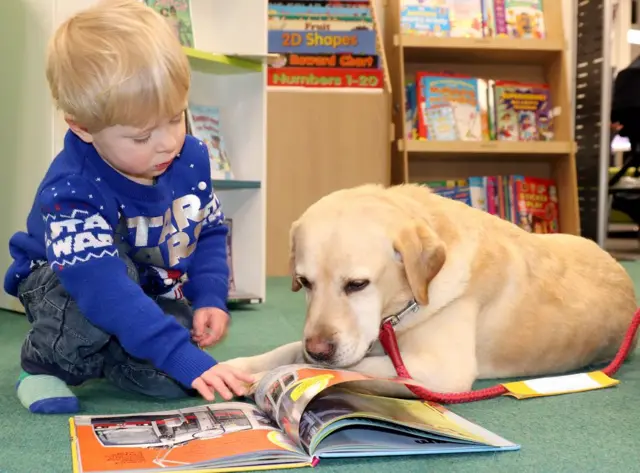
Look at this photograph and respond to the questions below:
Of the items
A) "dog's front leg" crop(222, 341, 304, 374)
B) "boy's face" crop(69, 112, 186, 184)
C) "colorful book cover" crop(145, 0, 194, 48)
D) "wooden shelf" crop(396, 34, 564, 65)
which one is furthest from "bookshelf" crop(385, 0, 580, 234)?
"boy's face" crop(69, 112, 186, 184)

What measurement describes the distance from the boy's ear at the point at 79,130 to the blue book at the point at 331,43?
261 centimetres

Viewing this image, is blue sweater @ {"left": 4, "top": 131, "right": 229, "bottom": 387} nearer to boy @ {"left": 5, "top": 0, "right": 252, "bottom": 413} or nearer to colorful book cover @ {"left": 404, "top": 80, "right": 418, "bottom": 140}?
boy @ {"left": 5, "top": 0, "right": 252, "bottom": 413}

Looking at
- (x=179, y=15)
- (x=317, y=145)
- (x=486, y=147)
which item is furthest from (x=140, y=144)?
Result: (x=486, y=147)

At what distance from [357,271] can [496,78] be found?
11.1 ft

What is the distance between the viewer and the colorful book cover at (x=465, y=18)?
411cm

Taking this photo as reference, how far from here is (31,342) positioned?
1.45 meters

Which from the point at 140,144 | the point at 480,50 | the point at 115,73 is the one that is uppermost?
the point at 480,50

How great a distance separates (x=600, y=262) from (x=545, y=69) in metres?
2.87

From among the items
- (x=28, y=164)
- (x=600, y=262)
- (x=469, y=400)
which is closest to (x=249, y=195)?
(x=28, y=164)

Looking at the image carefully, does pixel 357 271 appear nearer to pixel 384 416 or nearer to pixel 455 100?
pixel 384 416

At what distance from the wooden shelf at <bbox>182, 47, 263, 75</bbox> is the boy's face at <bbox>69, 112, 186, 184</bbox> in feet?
4.01

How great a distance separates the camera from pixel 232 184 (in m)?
2.63

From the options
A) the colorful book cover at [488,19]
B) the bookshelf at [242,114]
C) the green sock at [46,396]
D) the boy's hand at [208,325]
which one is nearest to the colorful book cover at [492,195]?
the colorful book cover at [488,19]

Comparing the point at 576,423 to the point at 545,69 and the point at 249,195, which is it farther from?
the point at 545,69
